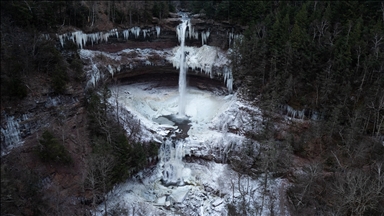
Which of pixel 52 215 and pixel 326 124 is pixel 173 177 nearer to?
pixel 52 215

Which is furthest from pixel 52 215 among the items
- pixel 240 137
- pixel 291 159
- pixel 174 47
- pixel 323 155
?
pixel 174 47

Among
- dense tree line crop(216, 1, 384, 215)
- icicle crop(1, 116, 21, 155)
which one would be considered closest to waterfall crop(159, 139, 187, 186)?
dense tree line crop(216, 1, 384, 215)

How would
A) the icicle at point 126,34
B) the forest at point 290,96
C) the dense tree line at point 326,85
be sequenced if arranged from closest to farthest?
1. the forest at point 290,96
2. the dense tree line at point 326,85
3. the icicle at point 126,34

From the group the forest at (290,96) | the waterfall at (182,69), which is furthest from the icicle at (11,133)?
the waterfall at (182,69)

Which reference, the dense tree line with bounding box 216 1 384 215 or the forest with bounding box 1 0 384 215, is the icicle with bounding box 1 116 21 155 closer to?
the forest with bounding box 1 0 384 215

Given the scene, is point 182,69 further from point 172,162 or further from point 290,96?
point 290,96

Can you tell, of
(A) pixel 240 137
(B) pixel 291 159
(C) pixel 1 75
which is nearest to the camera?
(C) pixel 1 75

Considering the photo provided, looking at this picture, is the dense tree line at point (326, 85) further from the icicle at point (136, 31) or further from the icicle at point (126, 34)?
the icicle at point (126, 34)
